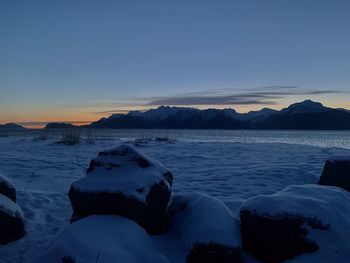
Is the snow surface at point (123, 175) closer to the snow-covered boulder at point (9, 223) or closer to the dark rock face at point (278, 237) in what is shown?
the snow-covered boulder at point (9, 223)

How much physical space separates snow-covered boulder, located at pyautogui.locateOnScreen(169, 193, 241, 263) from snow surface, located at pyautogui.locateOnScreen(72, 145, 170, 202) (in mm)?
523

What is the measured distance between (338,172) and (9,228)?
613 centimetres

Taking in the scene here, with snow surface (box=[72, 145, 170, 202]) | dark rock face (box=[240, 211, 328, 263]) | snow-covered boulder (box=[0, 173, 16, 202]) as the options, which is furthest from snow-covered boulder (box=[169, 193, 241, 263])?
snow-covered boulder (box=[0, 173, 16, 202])

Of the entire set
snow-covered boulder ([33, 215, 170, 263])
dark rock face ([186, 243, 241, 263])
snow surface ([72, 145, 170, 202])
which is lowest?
dark rock face ([186, 243, 241, 263])

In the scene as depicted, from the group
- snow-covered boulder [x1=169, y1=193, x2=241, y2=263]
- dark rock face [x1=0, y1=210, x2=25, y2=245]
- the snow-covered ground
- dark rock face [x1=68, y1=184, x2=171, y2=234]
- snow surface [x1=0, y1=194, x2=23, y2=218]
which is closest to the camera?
Result: snow-covered boulder [x1=169, y1=193, x2=241, y2=263]

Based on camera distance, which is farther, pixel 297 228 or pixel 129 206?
pixel 129 206

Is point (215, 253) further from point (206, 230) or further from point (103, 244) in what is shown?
point (103, 244)

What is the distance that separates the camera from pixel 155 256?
456 cm

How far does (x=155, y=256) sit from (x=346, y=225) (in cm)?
227

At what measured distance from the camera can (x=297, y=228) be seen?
4.57m

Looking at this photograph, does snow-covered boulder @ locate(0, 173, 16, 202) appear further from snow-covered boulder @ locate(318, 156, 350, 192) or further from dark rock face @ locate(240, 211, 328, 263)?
snow-covered boulder @ locate(318, 156, 350, 192)

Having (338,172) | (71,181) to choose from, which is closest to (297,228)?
(338,172)

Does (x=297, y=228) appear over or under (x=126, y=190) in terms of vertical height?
under

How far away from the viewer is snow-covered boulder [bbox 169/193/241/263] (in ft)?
15.1
